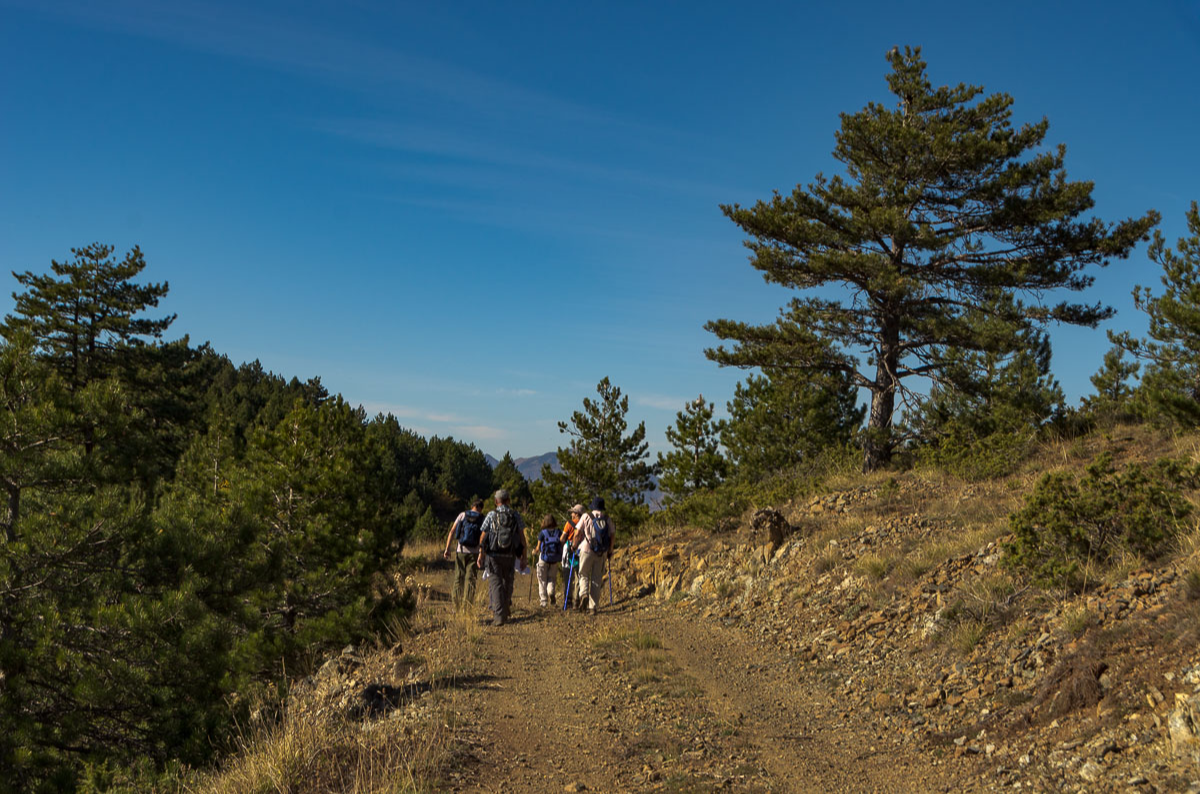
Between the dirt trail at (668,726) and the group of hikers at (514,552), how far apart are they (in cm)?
155

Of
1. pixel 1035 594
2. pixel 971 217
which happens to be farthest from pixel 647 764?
pixel 971 217

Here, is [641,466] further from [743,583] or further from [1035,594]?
[1035,594]

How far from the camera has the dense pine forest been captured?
715 cm

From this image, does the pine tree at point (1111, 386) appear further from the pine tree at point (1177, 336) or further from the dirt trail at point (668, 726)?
the dirt trail at point (668, 726)

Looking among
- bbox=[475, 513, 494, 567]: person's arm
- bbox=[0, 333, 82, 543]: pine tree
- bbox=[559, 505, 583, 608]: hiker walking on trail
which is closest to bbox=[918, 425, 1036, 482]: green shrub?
bbox=[559, 505, 583, 608]: hiker walking on trail

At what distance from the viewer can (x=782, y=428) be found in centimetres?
2522

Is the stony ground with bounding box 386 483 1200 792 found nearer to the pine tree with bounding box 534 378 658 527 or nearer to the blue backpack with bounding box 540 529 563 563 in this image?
the blue backpack with bounding box 540 529 563 563

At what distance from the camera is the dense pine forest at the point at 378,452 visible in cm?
715

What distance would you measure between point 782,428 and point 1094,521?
17875 mm

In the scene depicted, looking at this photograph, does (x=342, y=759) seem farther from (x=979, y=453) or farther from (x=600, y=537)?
(x=979, y=453)

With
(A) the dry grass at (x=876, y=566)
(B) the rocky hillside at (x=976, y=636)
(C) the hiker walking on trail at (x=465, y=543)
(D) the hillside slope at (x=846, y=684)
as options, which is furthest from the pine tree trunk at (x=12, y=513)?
(A) the dry grass at (x=876, y=566)

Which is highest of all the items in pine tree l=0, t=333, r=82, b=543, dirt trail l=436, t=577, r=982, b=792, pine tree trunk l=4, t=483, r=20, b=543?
pine tree l=0, t=333, r=82, b=543

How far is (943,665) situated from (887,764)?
1733 millimetres

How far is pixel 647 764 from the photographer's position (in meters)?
5.52
